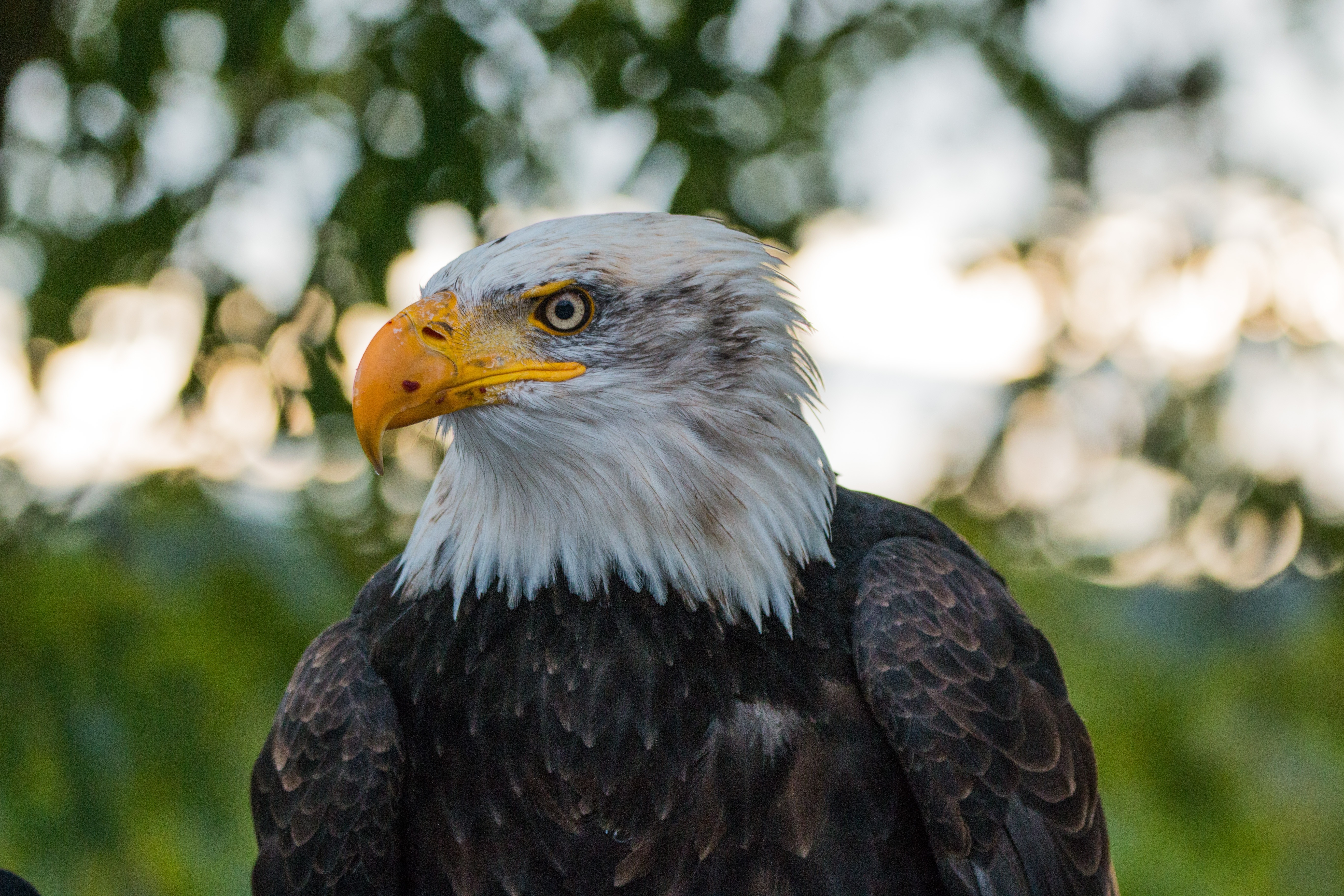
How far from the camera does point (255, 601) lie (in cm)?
329

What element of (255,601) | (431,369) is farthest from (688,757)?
(255,601)

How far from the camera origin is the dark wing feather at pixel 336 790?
233cm

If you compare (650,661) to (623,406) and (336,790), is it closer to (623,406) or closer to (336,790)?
(623,406)

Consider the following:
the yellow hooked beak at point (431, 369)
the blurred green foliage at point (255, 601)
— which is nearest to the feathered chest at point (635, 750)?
the yellow hooked beak at point (431, 369)

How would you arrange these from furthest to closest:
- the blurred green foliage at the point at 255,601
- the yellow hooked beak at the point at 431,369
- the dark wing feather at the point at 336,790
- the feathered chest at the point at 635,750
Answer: the blurred green foliage at the point at 255,601 → the dark wing feather at the point at 336,790 → the feathered chest at the point at 635,750 → the yellow hooked beak at the point at 431,369

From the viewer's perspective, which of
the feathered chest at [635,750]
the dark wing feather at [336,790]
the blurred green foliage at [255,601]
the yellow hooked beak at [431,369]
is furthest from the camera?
the blurred green foliage at [255,601]

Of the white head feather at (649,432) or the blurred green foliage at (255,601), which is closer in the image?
the white head feather at (649,432)

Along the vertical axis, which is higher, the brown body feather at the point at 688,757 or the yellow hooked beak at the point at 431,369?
the yellow hooked beak at the point at 431,369

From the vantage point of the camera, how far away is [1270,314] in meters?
4.05

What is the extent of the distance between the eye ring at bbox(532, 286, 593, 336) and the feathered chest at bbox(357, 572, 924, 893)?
0.55 metres

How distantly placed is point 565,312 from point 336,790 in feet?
3.65

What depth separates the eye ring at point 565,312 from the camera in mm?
2260

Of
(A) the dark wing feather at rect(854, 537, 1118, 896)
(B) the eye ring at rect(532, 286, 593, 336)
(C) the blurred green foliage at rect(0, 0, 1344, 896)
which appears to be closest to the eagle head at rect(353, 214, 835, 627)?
(B) the eye ring at rect(532, 286, 593, 336)

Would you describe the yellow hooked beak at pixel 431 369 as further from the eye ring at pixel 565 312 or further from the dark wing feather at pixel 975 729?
the dark wing feather at pixel 975 729
